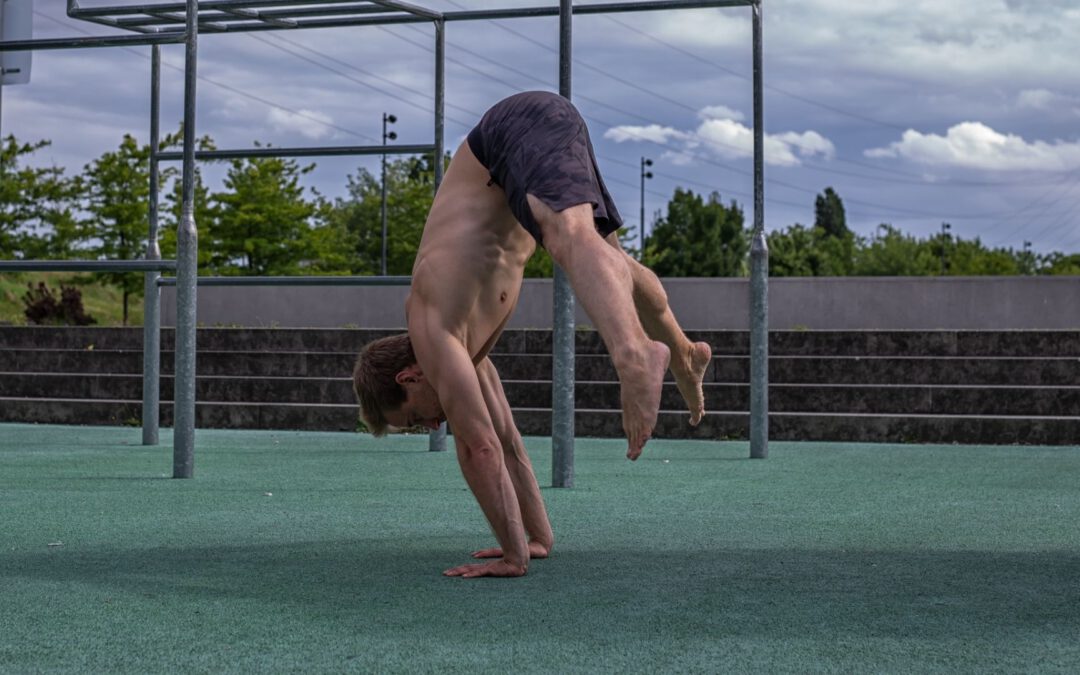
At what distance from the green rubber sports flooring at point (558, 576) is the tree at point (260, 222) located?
31831 mm

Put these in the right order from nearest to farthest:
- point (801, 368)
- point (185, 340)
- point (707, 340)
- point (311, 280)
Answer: point (185, 340)
point (311, 280)
point (801, 368)
point (707, 340)

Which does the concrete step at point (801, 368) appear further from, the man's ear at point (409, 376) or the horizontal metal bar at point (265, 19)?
the man's ear at point (409, 376)

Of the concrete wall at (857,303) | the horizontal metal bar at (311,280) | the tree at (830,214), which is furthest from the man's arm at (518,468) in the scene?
the tree at (830,214)

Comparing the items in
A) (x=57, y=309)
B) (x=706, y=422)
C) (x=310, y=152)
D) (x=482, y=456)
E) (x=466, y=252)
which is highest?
(x=310, y=152)

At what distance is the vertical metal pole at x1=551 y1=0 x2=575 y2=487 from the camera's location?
7.82 meters

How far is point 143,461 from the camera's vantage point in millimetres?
9422

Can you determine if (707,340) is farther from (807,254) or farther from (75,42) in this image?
(807,254)

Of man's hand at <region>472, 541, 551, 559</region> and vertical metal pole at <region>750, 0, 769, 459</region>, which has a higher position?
vertical metal pole at <region>750, 0, 769, 459</region>

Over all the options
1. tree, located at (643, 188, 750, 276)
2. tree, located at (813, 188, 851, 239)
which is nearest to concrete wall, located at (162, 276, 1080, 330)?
tree, located at (643, 188, 750, 276)

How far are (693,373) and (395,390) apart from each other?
3.26ft

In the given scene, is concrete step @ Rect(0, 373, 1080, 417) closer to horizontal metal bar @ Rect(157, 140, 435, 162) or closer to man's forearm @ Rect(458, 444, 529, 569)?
horizontal metal bar @ Rect(157, 140, 435, 162)

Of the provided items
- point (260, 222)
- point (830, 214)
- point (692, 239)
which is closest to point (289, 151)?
point (260, 222)

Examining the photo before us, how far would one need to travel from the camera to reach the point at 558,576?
4.42m

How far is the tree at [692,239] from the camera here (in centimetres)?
7081
